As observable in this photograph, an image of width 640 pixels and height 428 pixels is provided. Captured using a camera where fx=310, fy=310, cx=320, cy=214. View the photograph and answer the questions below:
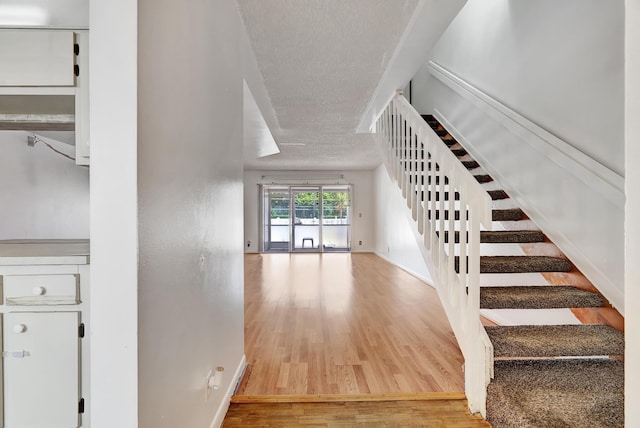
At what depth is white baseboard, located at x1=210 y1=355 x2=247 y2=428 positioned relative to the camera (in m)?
1.45

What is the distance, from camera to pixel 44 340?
3.64 ft

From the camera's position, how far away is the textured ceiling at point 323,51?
6.09 feet

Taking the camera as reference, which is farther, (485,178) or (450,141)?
(450,141)

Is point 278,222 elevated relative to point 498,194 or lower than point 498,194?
lower

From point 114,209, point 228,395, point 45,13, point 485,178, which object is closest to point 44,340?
point 114,209

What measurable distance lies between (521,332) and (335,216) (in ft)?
22.8

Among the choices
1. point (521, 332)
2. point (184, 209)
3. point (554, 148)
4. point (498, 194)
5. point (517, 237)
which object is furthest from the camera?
point (498, 194)

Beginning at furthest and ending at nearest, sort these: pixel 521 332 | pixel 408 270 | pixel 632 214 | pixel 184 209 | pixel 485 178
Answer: pixel 408 270, pixel 485 178, pixel 521 332, pixel 184 209, pixel 632 214

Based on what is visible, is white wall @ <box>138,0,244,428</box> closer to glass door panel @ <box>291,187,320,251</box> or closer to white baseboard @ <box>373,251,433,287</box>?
white baseboard @ <box>373,251,433,287</box>

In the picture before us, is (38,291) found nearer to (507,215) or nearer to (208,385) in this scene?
(208,385)

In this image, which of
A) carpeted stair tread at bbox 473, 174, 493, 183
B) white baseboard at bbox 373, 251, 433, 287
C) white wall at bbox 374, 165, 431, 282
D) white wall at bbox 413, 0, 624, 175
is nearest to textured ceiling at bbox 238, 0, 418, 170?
white wall at bbox 413, 0, 624, 175

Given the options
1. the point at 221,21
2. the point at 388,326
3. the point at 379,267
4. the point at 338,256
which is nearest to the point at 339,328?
the point at 388,326

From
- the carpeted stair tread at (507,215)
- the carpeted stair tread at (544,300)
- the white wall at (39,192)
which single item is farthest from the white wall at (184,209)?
the carpeted stair tread at (507,215)

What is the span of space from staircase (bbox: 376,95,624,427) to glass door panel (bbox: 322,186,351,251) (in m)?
6.15
